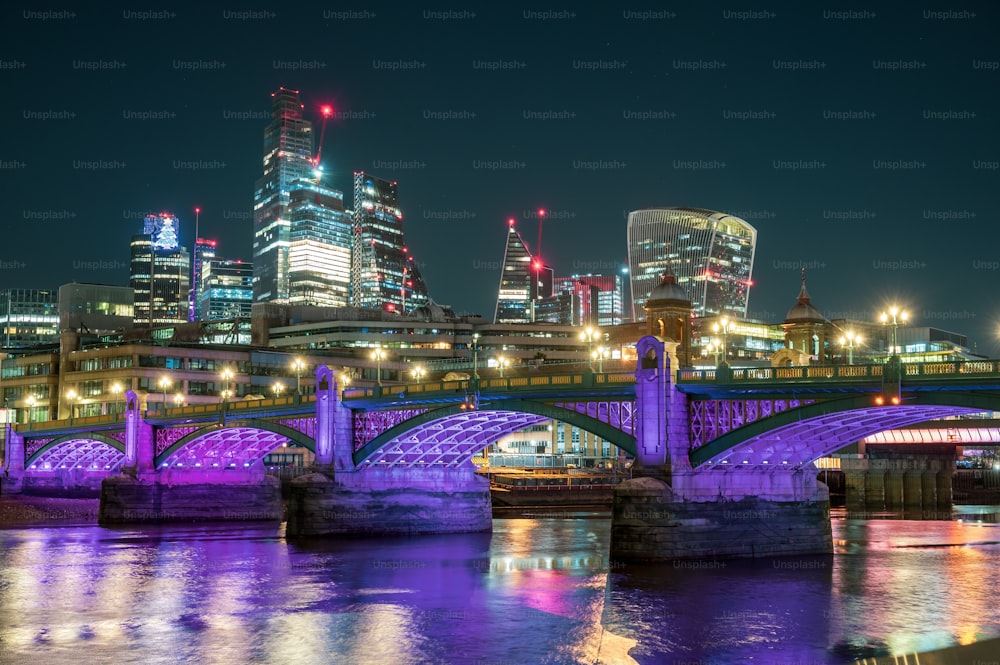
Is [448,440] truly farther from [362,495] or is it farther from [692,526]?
[692,526]

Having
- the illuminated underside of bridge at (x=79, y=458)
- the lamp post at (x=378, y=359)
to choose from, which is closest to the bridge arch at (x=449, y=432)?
the lamp post at (x=378, y=359)

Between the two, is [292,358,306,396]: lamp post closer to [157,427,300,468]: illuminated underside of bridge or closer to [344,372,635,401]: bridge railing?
[157,427,300,468]: illuminated underside of bridge

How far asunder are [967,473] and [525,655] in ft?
395

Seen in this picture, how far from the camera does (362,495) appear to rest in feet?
275

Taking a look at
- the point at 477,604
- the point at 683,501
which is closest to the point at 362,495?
the point at 683,501

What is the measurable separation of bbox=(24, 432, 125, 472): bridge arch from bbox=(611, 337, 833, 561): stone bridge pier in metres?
91.7

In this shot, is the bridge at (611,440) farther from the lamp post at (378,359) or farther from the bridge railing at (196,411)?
the lamp post at (378,359)

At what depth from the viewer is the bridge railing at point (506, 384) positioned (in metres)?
64.9

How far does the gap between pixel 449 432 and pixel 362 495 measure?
8.38m

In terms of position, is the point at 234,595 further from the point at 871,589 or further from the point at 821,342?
the point at 821,342

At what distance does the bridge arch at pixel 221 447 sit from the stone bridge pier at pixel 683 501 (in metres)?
46.2

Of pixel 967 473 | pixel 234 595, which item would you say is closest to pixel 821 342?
pixel 967 473

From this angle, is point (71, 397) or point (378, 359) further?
point (71, 397)

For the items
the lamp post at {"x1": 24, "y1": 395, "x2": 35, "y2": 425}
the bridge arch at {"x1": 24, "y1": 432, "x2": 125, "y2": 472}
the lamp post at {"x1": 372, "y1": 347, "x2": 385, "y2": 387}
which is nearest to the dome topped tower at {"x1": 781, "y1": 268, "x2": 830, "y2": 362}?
the lamp post at {"x1": 372, "y1": 347, "x2": 385, "y2": 387}
